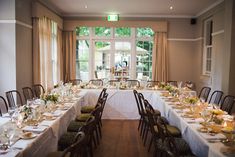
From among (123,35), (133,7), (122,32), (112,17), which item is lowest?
(123,35)

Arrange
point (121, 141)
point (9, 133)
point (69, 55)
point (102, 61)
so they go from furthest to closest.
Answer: point (102, 61), point (69, 55), point (121, 141), point (9, 133)

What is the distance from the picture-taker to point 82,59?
1065 centimetres

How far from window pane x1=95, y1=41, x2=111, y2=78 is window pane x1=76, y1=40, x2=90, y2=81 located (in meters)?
0.39

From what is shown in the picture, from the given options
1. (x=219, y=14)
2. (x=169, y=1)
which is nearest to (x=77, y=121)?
(x=169, y=1)

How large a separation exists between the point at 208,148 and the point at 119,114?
453cm

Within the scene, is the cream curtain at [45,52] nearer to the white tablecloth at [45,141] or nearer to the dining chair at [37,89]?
the dining chair at [37,89]

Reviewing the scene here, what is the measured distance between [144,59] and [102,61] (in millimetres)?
1656

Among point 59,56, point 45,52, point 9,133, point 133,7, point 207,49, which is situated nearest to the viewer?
point 9,133

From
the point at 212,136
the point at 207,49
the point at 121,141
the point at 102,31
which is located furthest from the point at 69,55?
the point at 212,136

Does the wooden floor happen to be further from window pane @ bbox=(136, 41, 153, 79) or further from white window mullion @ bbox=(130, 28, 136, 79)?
window pane @ bbox=(136, 41, 153, 79)

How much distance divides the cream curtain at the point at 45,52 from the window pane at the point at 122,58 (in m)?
3.07

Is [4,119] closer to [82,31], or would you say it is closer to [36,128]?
[36,128]

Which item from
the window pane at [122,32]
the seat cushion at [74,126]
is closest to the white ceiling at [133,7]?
the window pane at [122,32]

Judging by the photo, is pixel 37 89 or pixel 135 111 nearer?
pixel 37 89
